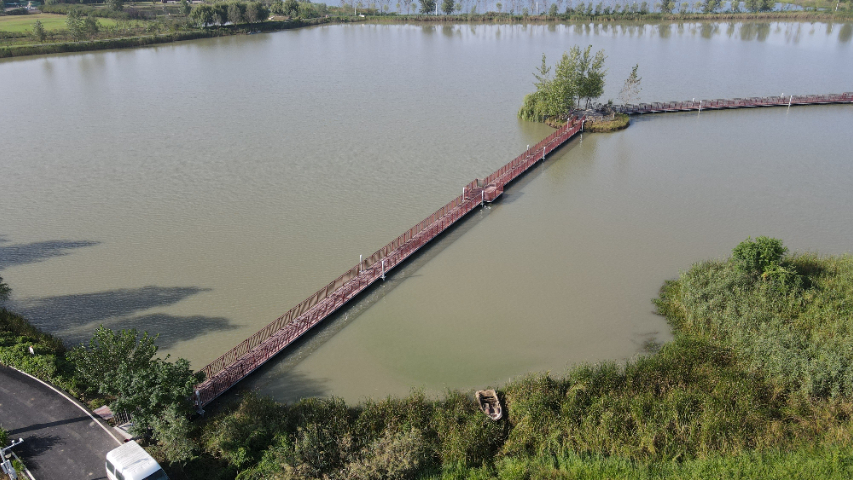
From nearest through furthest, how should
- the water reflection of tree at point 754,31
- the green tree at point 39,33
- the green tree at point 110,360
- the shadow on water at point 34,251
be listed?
the green tree at point 110,360
the shadow on water at point 34,251
the green tree at point 39,33
the water reflection of tree at point 754,31

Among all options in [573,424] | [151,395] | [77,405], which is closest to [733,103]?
[573,424]

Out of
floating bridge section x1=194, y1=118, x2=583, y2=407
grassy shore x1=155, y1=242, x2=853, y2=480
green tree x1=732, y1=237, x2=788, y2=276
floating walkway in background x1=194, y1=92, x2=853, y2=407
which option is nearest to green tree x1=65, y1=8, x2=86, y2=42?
floating walkway in background x1=194, y1=92, x2=853, y2=407

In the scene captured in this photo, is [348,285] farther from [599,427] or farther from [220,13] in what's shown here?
[220,13]

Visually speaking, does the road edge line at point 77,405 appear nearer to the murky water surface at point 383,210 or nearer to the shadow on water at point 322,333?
the shadow on water at point 322,333

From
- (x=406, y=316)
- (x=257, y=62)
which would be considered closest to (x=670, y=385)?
(x=406, y=316)

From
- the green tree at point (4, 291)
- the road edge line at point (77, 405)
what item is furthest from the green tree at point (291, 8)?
the road edge line at point (77, 405)

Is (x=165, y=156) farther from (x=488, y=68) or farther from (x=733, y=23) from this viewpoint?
→ (x=733, y=23)

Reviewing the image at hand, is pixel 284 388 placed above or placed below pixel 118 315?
below
